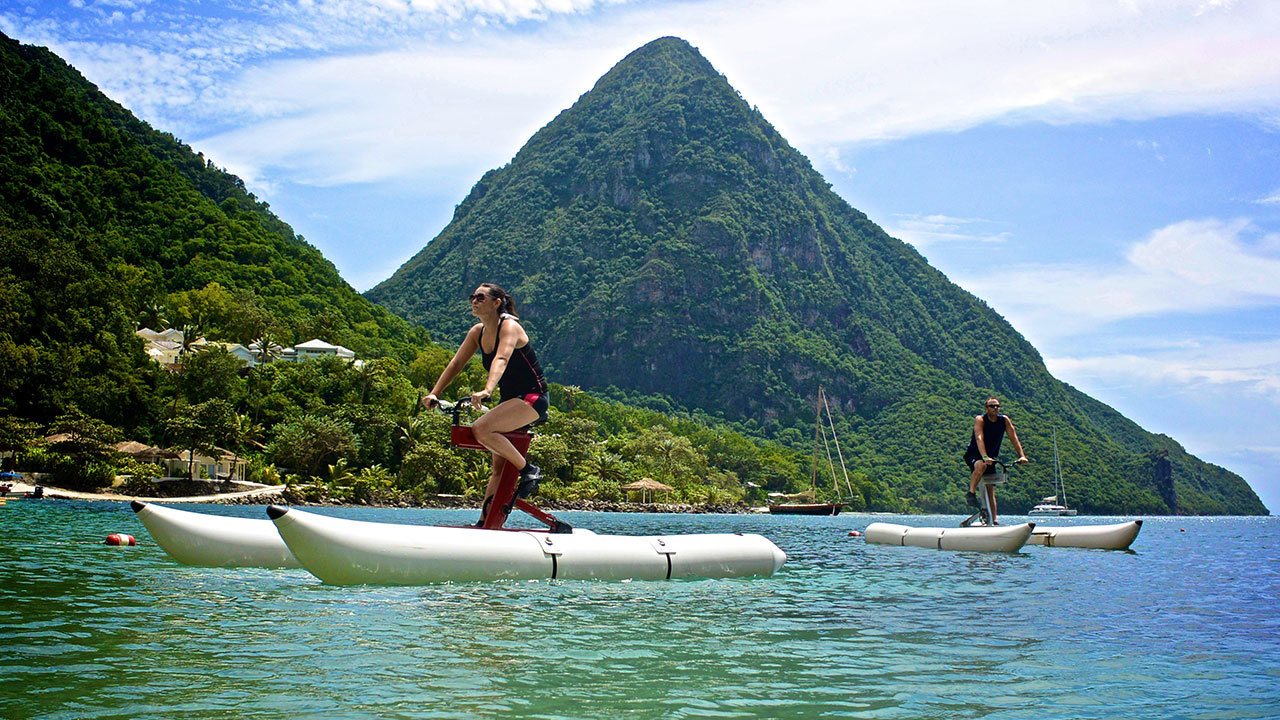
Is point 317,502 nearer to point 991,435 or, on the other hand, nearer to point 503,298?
point 991,435

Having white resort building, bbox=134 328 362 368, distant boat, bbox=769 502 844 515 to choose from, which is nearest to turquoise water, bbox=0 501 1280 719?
white resort building, bbox=134 328 362 368

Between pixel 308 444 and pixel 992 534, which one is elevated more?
pixel 308 444

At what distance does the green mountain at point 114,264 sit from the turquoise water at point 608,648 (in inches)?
1993

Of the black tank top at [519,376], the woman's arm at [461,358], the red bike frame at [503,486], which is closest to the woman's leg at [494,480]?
the red bike frame at [503,486]

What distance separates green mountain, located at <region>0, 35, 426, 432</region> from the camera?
5731 cm

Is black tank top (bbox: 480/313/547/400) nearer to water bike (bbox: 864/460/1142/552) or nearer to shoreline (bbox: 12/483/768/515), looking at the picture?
water bike (bbox: 864/460/1142/552)

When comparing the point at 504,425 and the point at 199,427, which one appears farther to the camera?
the point at 199,427

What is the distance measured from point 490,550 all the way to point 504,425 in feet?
4.06

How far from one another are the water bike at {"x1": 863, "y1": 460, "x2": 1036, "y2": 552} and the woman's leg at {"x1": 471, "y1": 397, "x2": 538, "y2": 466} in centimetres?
953

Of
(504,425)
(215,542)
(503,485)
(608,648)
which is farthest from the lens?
(215,542)

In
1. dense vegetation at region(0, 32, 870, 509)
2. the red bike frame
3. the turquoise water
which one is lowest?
the turquoise water

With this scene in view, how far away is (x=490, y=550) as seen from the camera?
1033 centimetres

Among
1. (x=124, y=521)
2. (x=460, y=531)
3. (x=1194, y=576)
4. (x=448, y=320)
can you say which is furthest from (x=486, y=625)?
(x=448, y=320)

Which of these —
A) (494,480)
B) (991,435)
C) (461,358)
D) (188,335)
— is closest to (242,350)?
(188,335)
